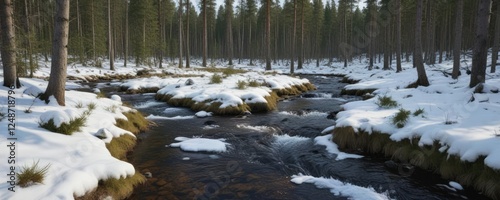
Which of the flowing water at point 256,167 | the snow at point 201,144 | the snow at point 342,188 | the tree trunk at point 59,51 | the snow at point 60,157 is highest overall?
the tree trunk at point 59,51

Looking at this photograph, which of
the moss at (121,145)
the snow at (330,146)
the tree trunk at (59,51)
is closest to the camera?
the moss at (121,145)

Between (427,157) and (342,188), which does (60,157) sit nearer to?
(342,188)

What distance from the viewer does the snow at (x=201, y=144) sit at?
26.0 feet

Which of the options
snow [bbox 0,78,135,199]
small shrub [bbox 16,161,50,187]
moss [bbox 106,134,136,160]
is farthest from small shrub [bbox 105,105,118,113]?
small shrub [bbox 16,161,50,187]

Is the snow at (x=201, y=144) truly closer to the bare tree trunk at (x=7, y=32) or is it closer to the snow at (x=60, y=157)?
the snow at (x=60, y=157)

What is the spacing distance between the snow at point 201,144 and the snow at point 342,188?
2449 mm

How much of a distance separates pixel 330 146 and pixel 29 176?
6.74 m

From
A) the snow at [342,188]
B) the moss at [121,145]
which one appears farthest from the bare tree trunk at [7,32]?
the snow at [342,188]

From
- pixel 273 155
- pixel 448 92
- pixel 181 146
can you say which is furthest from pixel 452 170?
pixel 448 92

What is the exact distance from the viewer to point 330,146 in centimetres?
828

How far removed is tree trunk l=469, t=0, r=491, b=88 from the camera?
34.5ft

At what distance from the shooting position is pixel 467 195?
17.4ft

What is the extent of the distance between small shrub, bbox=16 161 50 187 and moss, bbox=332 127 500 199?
6764 millimetres

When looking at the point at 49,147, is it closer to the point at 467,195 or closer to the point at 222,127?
the point at 222,127
